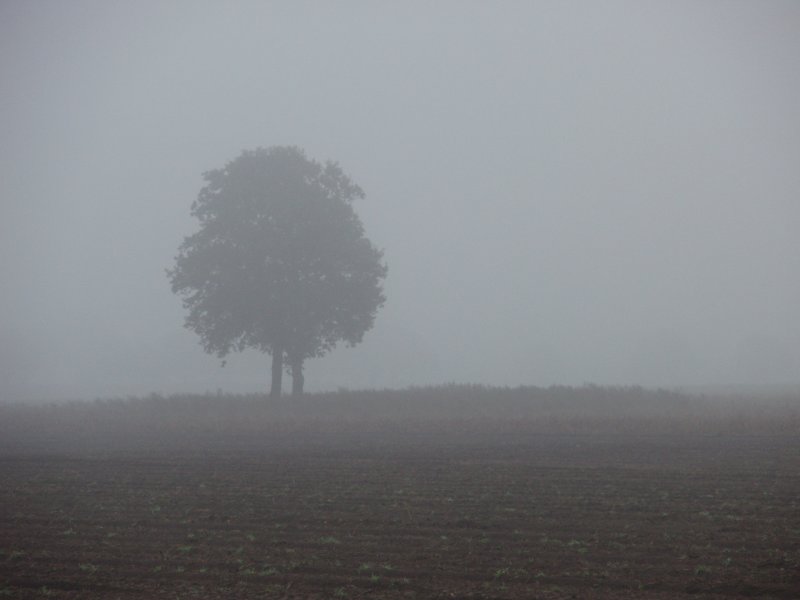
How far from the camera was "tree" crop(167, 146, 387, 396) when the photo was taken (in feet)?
139

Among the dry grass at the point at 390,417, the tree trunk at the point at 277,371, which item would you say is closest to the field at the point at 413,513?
the dry grass at the point at 390,417

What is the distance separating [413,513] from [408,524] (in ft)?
3.13

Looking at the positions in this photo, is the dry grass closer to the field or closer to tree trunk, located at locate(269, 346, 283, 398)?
the field

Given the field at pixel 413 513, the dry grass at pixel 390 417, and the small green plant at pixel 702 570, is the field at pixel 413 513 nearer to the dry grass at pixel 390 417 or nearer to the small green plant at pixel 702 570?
the small green plant at pixel 702 570

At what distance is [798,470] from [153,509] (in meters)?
15.7

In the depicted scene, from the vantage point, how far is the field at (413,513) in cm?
970

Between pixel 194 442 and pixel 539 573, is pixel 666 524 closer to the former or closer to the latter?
pixel 539 573

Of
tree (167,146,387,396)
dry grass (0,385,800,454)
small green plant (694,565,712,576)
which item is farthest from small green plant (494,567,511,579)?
tree (167,146,387,396)

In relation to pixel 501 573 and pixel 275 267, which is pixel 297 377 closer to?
pixel 275 267

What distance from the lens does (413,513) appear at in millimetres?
A: 14000

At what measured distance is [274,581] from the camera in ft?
32.1

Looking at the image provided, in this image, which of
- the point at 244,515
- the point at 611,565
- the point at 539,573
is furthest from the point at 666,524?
the point at 244,515

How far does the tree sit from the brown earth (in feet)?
63.8

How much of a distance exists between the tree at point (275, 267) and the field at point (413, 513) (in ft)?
42.2
